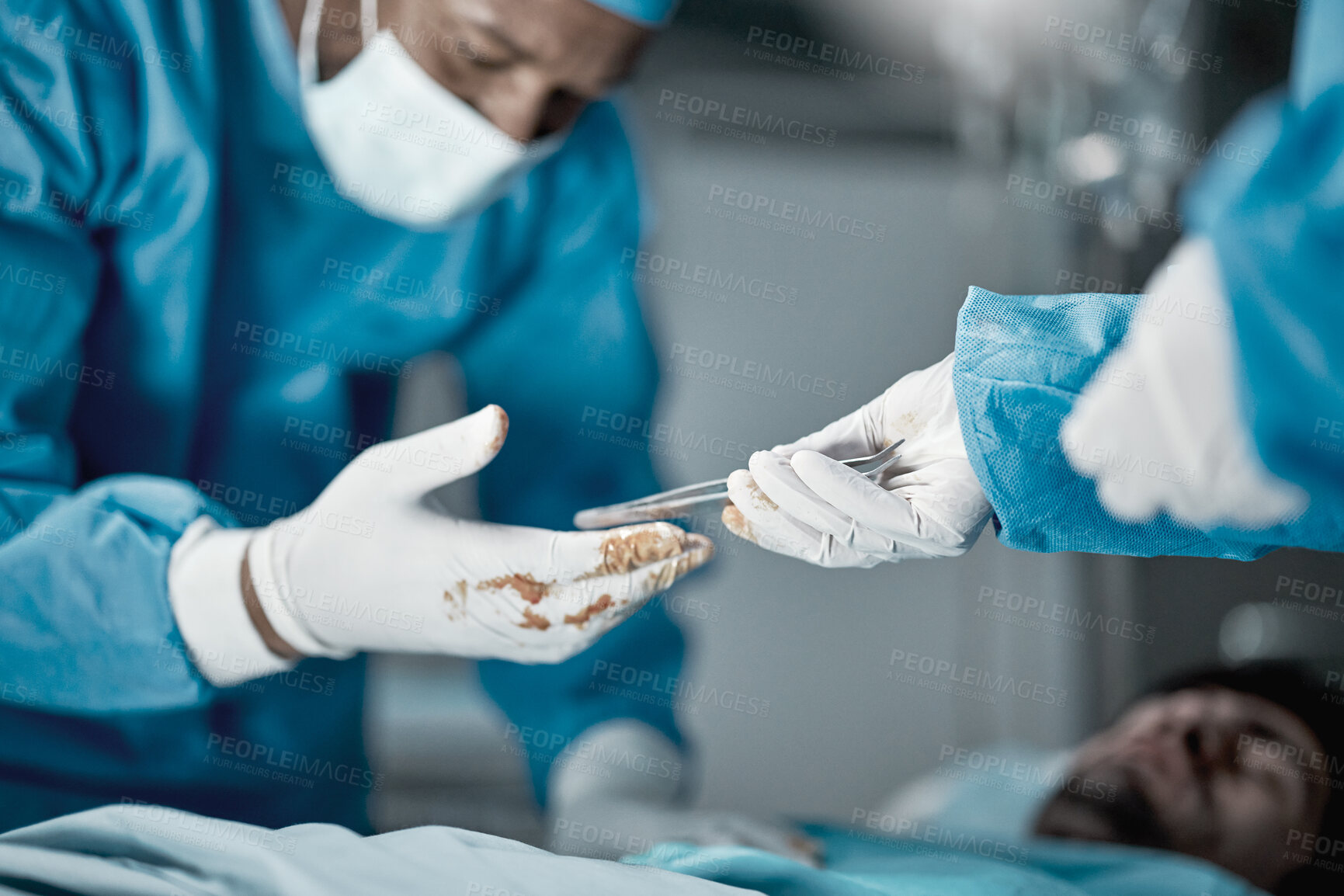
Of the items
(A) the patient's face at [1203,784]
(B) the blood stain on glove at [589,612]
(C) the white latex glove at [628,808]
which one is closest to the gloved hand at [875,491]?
(B) the blood stain on glove at [589,612]

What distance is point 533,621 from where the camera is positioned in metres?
0.68

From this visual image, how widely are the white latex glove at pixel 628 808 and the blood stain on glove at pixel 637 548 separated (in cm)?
35

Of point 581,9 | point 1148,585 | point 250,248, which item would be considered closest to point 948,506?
point 581,9

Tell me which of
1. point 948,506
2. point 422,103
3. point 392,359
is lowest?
point 392,359

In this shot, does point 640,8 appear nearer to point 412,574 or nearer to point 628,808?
point 412,574

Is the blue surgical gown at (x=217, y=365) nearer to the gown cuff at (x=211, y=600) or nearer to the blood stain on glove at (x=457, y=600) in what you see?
the gown cuff at (x=211, y=600)

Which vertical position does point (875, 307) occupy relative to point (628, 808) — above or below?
above

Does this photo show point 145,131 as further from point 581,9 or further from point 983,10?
point 983,10

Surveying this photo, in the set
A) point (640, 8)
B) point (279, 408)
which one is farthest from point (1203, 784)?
point (279, 408)

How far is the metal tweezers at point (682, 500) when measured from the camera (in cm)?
61

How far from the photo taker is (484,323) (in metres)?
0.92

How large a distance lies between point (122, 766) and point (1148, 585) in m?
1.27

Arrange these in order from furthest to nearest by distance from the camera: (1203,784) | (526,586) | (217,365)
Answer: (1203,784)
(217,365)
(526,586)

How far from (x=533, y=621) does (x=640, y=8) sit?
594mm
